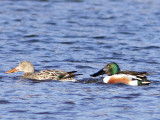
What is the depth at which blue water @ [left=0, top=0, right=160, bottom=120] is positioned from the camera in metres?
10.9

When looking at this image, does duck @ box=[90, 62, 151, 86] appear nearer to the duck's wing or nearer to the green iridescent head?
the green iridescent head

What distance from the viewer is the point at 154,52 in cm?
1894

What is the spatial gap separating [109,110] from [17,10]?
18722 millimetres

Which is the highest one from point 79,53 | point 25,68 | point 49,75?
point 79,53

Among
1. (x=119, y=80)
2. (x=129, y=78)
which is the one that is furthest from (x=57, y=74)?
(x=129, y=78)

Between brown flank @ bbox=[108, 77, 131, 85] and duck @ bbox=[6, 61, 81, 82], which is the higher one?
duck @ bbox=[6, 61, 81, 82]

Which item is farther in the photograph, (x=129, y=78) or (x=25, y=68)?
(x=25, y=68)

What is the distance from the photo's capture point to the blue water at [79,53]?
10922 mm

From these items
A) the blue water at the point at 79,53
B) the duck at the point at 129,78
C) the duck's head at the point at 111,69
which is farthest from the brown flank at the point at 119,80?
the duck's head at the point at 111,69

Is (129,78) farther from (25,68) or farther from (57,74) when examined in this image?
(25,68)

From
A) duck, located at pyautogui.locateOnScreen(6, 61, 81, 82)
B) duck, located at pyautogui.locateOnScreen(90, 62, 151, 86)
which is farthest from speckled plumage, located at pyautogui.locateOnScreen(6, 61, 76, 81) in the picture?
duck, located at pyautogui.locateOnScreen(90, 62, 151, 86)

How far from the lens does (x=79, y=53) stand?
18.6 metres

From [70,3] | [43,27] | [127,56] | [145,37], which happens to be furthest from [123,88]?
[70,3]

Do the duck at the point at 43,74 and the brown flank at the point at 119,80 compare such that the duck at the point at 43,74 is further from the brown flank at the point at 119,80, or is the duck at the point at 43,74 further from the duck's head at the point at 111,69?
the brown flank at the point at 119,80
